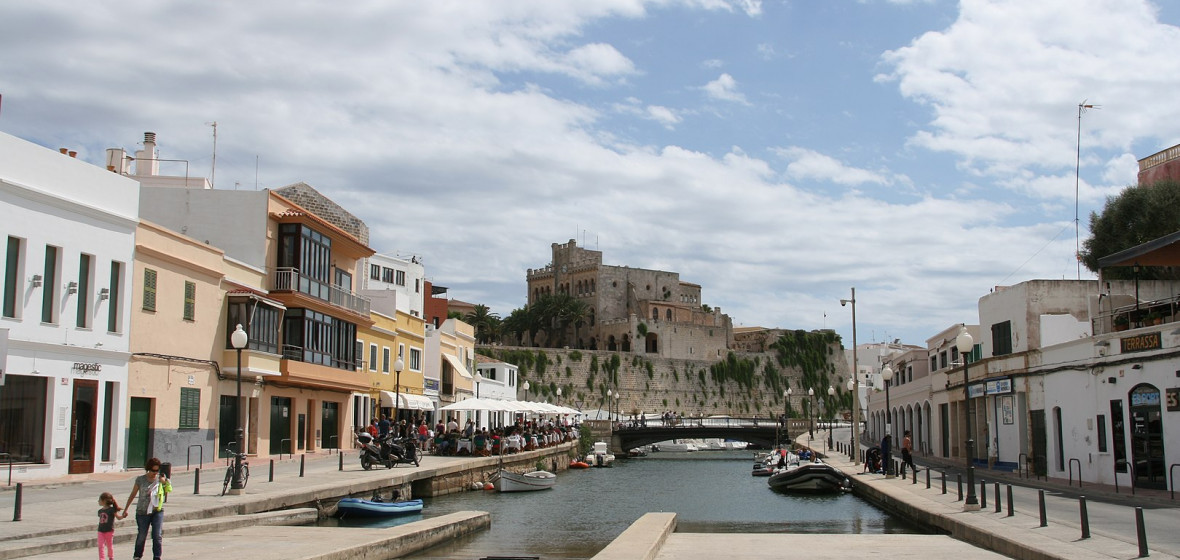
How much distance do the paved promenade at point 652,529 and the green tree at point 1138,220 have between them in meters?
25.6

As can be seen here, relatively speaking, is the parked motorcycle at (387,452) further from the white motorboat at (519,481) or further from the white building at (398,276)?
the white building at (398,276)

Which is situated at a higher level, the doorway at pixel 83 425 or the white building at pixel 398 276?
the white building at pixel 398 276

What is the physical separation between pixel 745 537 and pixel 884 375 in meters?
18.6

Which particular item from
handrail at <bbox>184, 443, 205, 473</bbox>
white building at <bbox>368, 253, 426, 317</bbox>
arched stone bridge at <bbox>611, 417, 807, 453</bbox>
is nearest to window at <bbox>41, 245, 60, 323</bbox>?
handrail at <bbox>184, 443, 205, 473</bbox>

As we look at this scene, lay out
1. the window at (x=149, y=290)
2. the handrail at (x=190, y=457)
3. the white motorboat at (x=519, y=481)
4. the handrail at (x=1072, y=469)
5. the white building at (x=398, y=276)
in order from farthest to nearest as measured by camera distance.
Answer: the white building at (x=398, y=276) < the white motorboat at (x=519, y=481) < the handrail at (x=190, y=457) < the handrail at (x=1072, y=469) < the window at (x=149, y=290)

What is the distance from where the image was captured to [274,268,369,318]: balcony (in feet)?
116

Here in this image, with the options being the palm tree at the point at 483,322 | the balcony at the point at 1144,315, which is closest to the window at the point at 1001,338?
the balcony at the point at 1144,315

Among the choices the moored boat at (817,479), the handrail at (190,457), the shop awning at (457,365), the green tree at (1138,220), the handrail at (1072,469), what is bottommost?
the moored boat at (817,479)

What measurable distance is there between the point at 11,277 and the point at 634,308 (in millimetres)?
106956

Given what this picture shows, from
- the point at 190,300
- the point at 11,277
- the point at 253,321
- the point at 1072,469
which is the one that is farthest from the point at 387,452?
the point at 1072,469

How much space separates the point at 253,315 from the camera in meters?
32.2

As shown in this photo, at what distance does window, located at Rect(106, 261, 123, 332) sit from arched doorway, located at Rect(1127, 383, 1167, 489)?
25956 millimetres

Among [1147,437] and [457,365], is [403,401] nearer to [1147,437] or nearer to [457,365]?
[457,365]

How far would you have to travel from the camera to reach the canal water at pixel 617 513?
22.4m
